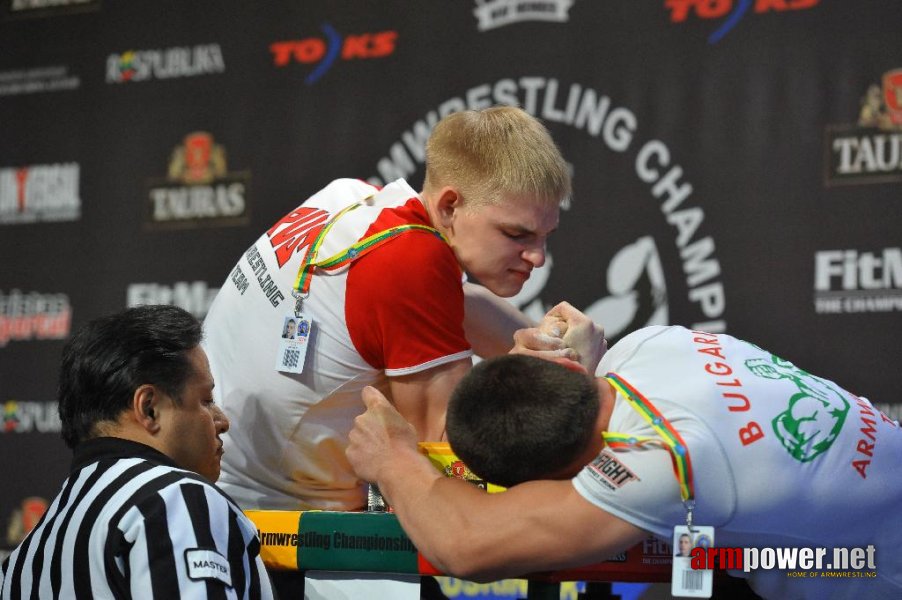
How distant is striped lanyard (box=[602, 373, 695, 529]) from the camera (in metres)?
1.34

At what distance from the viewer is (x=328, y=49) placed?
13.3 feet

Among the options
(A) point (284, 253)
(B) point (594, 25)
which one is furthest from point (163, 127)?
(A) point (284, 253)

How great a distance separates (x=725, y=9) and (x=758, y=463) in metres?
2.43

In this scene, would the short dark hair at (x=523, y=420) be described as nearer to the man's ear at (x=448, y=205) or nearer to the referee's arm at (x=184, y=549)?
the referee's arm at (x=184, y=549)

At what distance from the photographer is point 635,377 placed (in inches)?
58.8

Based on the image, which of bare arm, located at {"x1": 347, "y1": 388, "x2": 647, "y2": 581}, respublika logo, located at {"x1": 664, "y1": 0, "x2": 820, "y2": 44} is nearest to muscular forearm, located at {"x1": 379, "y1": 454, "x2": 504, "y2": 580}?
bare arm, located at {"x1": 347, "y1": 388, "x2": 647, "y2": 581}

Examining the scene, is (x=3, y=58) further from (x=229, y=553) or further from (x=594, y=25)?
(x=229, y=553)

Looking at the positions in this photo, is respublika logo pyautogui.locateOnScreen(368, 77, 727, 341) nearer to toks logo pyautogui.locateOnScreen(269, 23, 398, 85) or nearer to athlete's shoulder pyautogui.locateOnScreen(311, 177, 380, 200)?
toks logo pyautogui.locateOnScreen(269, 23, 398, 85)

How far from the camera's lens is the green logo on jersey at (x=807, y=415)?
4.69 ft

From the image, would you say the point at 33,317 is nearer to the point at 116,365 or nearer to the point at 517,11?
the point at 517,11

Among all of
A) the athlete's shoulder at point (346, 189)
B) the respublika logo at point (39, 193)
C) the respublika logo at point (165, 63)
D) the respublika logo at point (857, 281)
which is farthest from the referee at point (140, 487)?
the respublika logo at point (39, 193)

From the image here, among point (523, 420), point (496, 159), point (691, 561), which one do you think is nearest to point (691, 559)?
point (691, 561)

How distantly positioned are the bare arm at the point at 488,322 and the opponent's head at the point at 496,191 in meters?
0.24

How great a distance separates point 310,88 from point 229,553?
2836 millimetres
